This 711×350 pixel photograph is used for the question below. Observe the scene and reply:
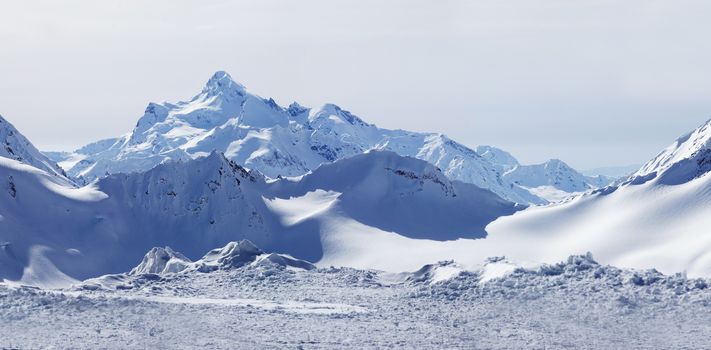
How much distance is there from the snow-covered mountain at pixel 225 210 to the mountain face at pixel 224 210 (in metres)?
0.12

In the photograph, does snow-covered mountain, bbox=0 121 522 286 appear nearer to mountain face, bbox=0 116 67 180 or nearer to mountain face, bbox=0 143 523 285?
mountain face, bbox=0 143 523 285

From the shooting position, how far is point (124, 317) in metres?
42.9

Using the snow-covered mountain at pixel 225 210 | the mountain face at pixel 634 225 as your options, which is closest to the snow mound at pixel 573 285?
the mountain face at pixel 634 225

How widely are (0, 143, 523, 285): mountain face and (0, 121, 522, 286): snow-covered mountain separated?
12cm

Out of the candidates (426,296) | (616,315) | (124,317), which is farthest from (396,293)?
(124,317)

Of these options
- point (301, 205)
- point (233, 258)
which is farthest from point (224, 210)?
point (233, 258)

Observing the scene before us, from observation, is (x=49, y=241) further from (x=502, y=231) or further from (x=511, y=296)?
(x=511, y=296)

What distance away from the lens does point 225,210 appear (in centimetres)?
10750

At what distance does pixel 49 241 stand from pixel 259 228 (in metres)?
21.8

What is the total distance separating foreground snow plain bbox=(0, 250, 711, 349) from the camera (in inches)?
1593

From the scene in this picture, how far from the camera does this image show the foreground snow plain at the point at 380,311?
133 ft

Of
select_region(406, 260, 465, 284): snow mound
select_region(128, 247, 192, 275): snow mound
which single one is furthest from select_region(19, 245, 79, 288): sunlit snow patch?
select_region(406, 260, 465, 284): snow mound

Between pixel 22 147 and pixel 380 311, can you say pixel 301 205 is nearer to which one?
pixel 380 311

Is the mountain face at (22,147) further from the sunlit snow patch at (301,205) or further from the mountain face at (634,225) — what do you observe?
the mountain face at (634,225)
